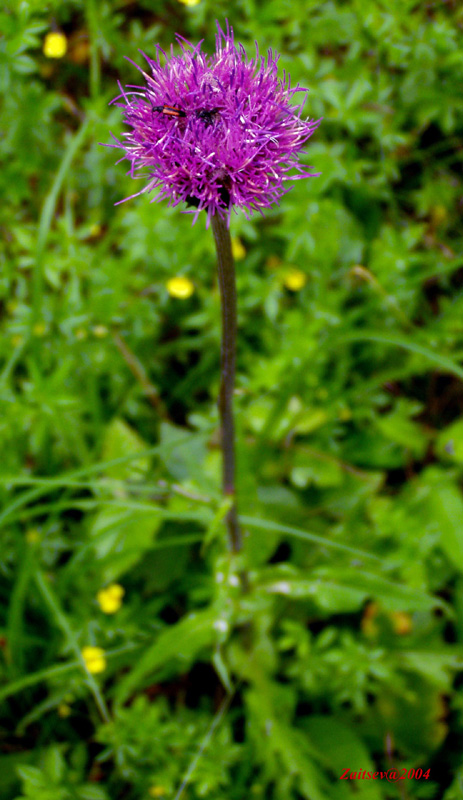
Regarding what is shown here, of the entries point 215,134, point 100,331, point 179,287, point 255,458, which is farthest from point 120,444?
point 215,134

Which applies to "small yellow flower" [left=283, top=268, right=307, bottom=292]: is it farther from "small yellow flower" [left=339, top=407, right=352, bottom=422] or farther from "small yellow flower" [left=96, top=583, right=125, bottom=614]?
"small yellow flower" [left=96, top=583, right=125, bottom=614]

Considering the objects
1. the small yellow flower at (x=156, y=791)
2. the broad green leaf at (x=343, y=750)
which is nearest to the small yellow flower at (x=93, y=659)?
the small yellow flower at (x=156, y=791)

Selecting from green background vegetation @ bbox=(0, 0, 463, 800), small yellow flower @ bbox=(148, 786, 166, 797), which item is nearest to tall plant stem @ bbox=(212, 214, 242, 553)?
green background vegetation @ bbox=(0, 0, 463, 800)

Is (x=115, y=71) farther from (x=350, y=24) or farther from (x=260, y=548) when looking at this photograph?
(x=260, y=548)

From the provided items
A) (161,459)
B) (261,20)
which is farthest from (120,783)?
(261,20)

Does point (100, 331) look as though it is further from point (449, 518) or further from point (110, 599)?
point (449, 518)

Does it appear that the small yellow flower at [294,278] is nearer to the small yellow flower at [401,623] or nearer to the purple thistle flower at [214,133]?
the purple thistle flower at [214,133]
